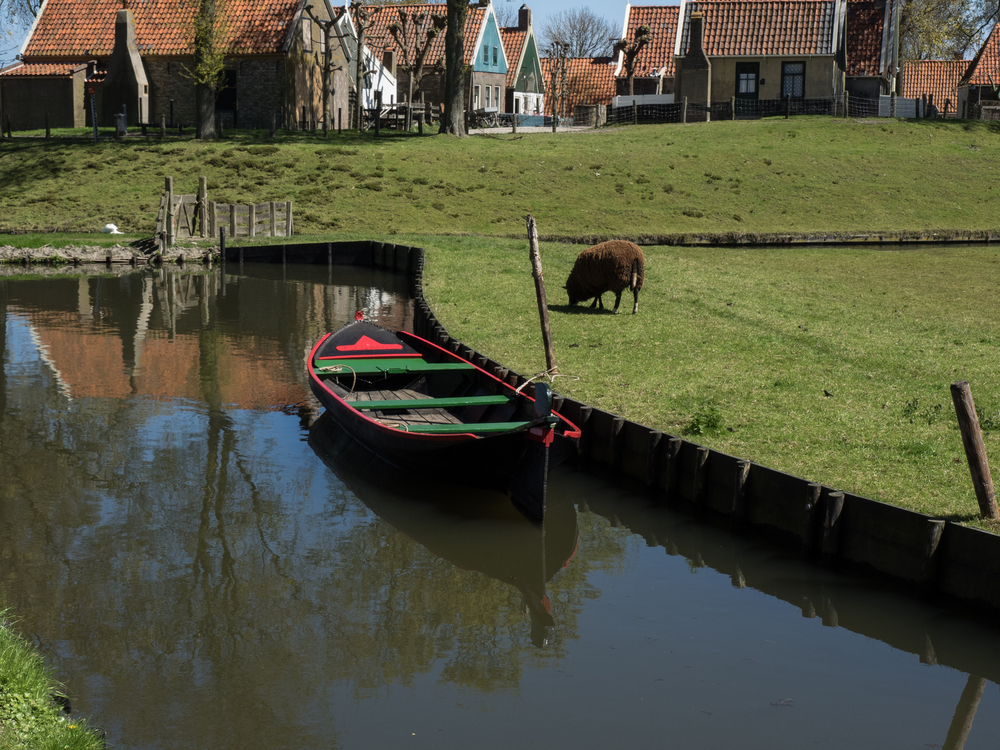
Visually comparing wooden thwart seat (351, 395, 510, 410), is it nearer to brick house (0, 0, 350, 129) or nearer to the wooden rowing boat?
the wooden rowing boat

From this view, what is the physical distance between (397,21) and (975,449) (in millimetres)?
63052

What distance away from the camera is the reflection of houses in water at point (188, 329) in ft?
52.7

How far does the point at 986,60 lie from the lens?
202 ft

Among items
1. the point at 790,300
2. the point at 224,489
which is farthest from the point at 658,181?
the point at 224,489

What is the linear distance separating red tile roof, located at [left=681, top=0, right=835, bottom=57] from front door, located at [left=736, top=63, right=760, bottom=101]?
889 millimetres

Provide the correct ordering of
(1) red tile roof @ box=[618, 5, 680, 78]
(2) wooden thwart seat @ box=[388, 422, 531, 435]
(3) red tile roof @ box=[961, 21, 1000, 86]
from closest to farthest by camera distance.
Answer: (2) wooden thwart seat @ box=[388, 422, 531, 435] < (3) red tile roof @ box=[961, 21, 1000, 86] < (1) red tile roof @ box=[618, 5, 680, 78]

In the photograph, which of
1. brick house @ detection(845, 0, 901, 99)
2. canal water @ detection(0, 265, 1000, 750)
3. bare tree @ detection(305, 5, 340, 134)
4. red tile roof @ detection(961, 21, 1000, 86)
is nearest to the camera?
canal water @ detection(0, 265, 1000, 750)

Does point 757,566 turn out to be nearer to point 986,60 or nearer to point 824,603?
point 824,603

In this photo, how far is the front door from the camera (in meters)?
53.3

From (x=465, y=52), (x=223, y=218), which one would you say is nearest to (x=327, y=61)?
(x=223, y=218)

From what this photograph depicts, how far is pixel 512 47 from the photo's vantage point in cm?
7256

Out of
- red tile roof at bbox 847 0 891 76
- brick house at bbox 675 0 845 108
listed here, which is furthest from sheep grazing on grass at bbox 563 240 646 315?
red tile roof at bbox 847 0 891 76

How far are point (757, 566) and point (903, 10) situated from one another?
67.2 metres

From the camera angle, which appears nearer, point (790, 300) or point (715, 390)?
point (715, 390)
